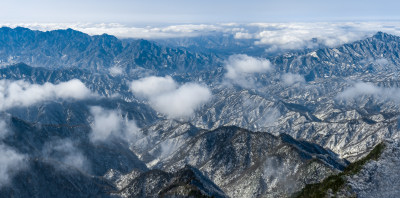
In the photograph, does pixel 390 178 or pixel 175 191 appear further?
pixel 175 191

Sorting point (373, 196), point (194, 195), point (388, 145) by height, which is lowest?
point (194, 195)

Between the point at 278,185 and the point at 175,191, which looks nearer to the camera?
the point at 175,191

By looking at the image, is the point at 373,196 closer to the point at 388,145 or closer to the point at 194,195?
the point at 388,145

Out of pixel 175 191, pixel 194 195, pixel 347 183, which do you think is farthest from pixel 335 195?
pixel 175 191

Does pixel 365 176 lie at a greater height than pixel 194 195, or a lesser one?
greater

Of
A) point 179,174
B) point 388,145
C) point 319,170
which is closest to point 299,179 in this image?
point 319,170

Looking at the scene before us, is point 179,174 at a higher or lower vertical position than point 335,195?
lower

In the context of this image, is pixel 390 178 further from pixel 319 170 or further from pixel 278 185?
pixel 278 185

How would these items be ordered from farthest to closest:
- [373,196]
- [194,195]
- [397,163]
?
1. [194,195]
2. [397,163]
3. [373,196]

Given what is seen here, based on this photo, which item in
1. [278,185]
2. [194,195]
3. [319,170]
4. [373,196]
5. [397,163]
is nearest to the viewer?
[373,196]
